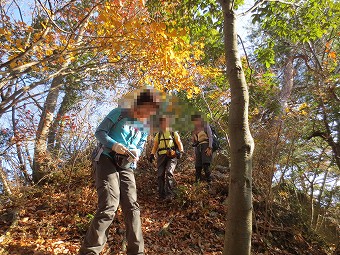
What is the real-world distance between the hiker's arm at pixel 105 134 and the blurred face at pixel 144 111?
303mm

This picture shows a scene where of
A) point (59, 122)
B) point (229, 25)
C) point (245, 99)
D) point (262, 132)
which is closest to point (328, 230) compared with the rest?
point (262, 132)

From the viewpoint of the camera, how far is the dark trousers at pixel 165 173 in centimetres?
545

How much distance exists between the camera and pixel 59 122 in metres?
6.34

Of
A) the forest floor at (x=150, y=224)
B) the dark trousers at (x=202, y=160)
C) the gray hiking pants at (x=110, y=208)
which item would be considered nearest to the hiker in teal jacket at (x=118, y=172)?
the gray hiking pants at (x=110, y=208)

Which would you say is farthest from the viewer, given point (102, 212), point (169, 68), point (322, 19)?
point (169, 68)

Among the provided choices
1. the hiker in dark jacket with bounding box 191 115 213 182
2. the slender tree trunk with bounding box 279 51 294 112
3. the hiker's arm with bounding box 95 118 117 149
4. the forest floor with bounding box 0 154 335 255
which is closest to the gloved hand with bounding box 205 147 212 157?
the hiker in dark jacket with bounding box 191 115 213 182

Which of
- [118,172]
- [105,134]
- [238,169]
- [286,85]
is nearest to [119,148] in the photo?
[105,134]

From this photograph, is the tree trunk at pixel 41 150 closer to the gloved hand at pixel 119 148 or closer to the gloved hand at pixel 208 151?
the gloved hand at pixel 119 148

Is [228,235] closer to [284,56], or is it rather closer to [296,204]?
[296,204]

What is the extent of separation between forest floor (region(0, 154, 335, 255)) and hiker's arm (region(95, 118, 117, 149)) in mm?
1703

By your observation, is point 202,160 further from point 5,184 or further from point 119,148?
point 5,184

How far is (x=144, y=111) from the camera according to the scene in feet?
8.92

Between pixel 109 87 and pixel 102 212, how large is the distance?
670cm

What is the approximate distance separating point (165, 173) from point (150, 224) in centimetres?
134
